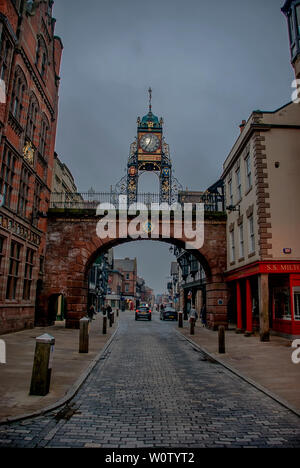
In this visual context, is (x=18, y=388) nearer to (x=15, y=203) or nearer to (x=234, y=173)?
(x=15, y=203)

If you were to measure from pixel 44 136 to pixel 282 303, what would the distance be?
1749 cm

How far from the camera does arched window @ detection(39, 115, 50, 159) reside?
70.5 feet

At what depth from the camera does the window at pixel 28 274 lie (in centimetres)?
1877

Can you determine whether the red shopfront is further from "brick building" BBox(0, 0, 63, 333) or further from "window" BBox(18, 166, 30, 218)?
"window" BBox(18, 166, 30, 218)

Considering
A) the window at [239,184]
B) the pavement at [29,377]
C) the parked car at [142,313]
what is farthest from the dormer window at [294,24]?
the parked car at [142,313]

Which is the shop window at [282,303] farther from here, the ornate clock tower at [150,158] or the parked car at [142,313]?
the parked car at [142,313]

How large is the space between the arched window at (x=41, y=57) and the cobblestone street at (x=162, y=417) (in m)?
18.3

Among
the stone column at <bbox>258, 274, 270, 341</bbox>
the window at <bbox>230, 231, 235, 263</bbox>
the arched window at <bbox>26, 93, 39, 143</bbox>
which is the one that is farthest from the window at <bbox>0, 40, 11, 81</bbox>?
the window at <bbox>230, 231, 235, 263</bbox>

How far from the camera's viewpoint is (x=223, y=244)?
77.4ft

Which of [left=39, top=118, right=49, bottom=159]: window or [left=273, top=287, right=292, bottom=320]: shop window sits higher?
[left=39, top=118, right=49, bottom=159]: window

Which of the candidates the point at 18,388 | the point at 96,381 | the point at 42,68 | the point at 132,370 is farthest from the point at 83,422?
the point at 42,68

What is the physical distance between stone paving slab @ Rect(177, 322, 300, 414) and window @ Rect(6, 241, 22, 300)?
9.20 m

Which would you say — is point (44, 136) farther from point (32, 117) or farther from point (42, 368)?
point (42, 368)

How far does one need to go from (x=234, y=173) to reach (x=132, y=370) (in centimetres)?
1624
